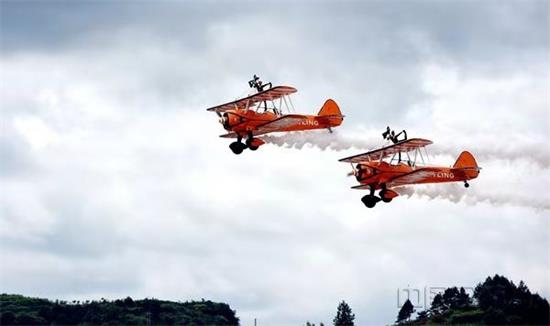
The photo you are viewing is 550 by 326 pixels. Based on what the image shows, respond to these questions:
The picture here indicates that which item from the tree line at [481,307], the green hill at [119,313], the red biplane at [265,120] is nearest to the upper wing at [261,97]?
the red biplane at [265,120]

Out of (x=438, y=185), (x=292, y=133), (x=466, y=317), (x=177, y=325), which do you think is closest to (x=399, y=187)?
(x=438, y=185)

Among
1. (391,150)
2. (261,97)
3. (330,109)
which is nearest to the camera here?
(391,150)

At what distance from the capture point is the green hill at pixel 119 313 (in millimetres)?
137500

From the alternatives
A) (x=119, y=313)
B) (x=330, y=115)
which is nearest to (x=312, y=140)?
(x=330, y=115)

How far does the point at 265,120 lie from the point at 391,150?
9229 mm

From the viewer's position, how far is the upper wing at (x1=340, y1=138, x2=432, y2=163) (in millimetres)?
84688

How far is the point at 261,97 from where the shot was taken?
9012cm

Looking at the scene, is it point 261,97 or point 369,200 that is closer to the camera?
point 369,200

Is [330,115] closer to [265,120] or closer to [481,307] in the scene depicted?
[265,120]

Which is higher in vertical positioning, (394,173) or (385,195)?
(394,173)

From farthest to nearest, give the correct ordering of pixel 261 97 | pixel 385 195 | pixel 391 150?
pixel 261 97 < pixel 391 150 < pixel 385 195

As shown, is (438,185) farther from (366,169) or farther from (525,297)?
(525,297)

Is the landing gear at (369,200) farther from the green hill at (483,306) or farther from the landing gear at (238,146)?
the green hill at (483,306)

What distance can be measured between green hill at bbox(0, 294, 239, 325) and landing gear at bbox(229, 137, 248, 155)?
168 ft
